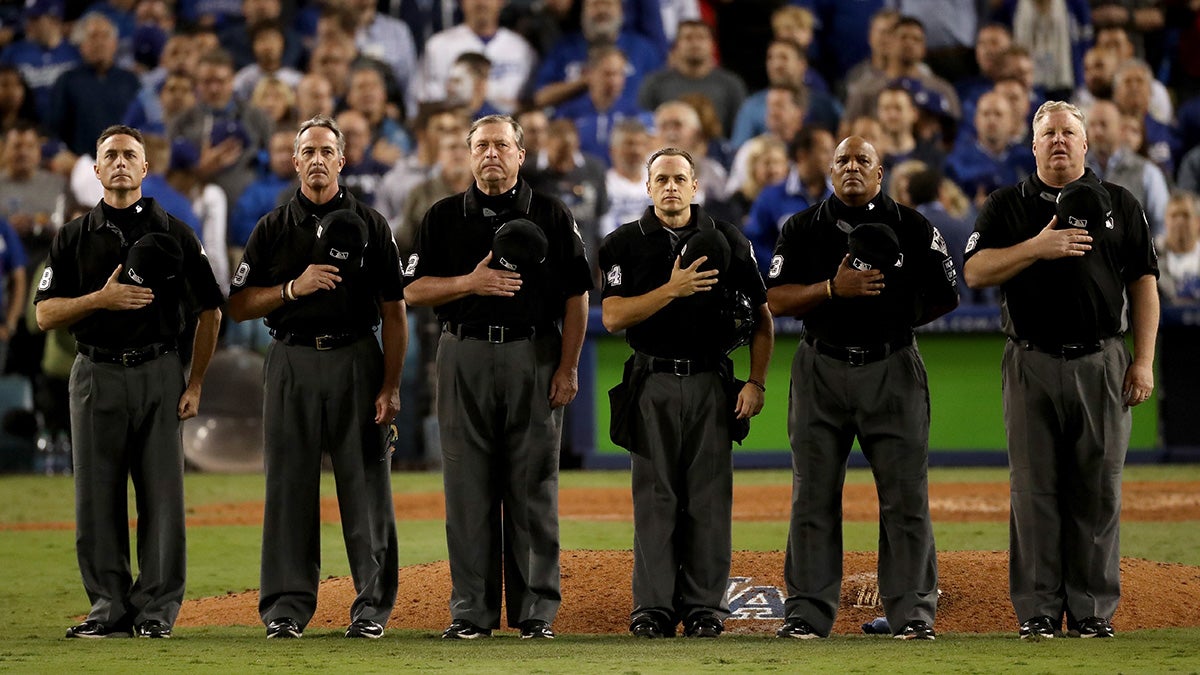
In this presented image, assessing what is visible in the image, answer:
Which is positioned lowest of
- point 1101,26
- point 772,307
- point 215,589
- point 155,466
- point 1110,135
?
point 215,589

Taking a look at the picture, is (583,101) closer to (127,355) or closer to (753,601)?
(753,601)

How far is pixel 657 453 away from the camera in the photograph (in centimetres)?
721

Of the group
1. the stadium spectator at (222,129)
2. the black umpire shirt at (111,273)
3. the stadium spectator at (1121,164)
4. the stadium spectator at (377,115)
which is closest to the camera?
the black umpire shirt at (111,273)

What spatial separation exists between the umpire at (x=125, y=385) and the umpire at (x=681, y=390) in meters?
1.92

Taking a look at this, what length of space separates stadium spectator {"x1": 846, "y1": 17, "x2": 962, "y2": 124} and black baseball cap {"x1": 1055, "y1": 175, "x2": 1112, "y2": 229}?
32.2ft

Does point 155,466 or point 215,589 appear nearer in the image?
point 155,466

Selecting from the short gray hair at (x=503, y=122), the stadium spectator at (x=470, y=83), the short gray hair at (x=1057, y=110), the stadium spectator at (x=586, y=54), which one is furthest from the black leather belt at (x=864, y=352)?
the stadium spectator at (x=586, y=54)

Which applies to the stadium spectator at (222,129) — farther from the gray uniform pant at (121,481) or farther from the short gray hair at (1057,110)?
the short gray hair at (1057,110)

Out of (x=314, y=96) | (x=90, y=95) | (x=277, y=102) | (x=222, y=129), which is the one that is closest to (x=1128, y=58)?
(x=314, y=96)

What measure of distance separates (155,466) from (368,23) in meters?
11.7

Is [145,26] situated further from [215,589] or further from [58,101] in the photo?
[215,589]

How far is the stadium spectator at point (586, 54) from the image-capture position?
1762 centimetres

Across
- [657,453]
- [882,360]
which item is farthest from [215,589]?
[882,360]

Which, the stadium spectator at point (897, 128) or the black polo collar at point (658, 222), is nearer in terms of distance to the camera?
the black polo collar at point (658, 222)
